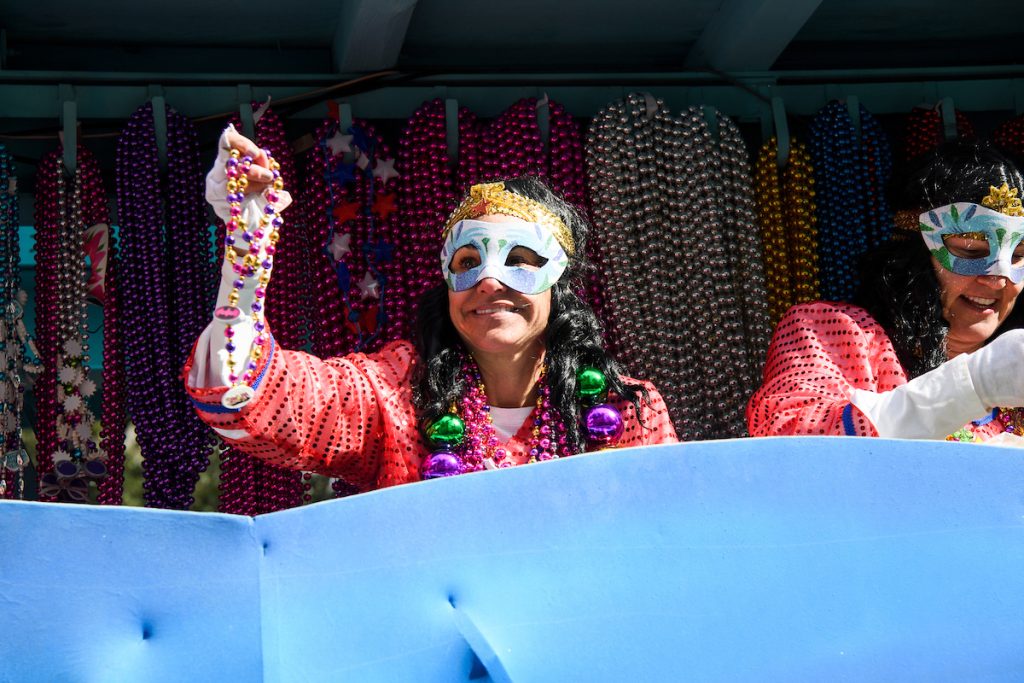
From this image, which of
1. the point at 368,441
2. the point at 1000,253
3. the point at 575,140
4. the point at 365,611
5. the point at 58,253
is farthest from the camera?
the point at 575,140

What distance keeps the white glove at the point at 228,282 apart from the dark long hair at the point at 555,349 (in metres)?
0.53

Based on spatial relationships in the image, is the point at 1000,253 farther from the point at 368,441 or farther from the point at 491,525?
the point at 491,525

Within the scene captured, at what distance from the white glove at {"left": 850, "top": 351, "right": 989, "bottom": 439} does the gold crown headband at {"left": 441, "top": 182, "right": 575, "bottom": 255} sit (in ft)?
2.50

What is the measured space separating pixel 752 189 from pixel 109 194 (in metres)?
1.56

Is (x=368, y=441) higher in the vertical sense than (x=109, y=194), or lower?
lower

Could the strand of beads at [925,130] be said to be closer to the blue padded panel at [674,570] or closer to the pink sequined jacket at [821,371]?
the pink sequined jacket at [821,371]

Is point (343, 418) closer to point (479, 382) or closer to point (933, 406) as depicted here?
point (479, 382)

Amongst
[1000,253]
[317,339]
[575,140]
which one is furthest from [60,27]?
[1000,253]

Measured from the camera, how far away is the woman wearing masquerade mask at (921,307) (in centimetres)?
290

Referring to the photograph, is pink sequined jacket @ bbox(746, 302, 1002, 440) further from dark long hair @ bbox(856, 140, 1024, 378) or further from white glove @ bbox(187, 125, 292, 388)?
white glove @ bbox(187, 125, 292, 388)

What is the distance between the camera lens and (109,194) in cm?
352

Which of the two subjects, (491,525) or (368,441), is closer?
(491,525)

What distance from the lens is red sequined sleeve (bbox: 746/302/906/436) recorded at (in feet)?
9.02

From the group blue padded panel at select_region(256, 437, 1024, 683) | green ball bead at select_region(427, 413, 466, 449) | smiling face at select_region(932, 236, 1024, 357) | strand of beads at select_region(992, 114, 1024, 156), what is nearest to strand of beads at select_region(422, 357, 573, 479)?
green ball bead at select_region(427, 413, 466, 449)
